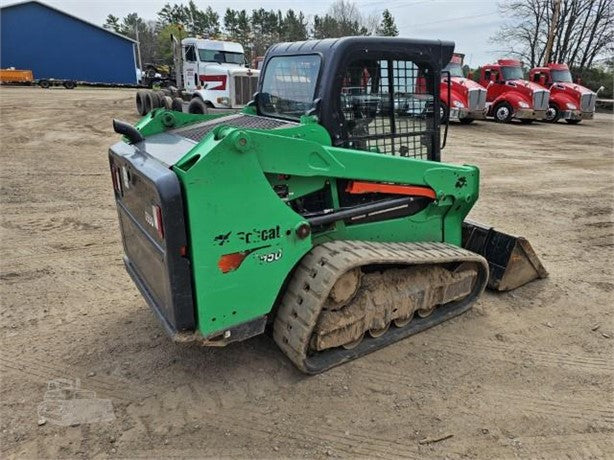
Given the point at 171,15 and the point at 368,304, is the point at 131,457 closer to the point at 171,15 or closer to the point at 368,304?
the point at 368,304

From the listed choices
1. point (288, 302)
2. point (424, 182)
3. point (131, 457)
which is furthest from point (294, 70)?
point (131, 457)

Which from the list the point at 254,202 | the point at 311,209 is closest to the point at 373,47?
the point at 311,209

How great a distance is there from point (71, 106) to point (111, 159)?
18334 mm

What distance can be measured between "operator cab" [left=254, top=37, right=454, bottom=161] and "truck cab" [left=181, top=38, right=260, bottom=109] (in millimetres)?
11439

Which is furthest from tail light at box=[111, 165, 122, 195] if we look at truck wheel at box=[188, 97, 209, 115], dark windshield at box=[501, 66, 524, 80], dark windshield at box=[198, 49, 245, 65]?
dark windshield at box=[501, 66, 524, 80]

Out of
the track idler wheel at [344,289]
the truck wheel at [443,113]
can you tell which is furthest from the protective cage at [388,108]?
the track idler wheel at [344,289]

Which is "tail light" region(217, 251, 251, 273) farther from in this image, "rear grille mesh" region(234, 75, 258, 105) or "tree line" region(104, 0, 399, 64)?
"tree line" region(104, 0, 399, 64)

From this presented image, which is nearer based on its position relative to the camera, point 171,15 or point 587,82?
point 587,82

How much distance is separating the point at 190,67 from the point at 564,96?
51.3ft

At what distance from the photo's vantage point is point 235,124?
3.63 m

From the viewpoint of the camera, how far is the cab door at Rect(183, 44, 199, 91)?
671 inches

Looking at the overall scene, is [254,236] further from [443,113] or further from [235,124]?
[443,113]

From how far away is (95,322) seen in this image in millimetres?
3781

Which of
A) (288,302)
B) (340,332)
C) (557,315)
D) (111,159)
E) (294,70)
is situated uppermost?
(294,70)
